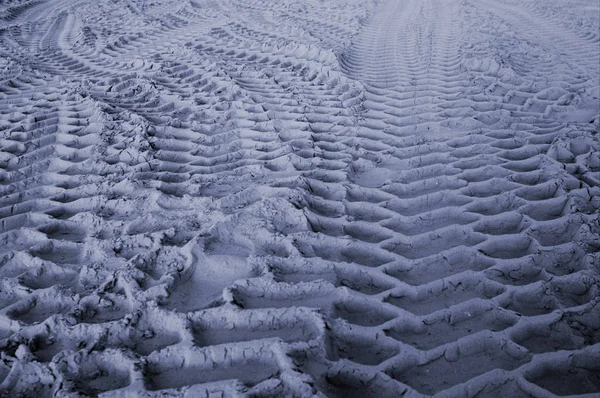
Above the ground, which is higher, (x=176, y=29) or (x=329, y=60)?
(x=329, y=60)

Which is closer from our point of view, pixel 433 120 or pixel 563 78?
pixel 433 120

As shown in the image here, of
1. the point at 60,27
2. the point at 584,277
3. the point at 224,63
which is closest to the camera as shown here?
the point at 584,277

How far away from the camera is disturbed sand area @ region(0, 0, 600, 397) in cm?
174

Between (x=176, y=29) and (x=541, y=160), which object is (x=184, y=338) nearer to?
(x=541, y=160)

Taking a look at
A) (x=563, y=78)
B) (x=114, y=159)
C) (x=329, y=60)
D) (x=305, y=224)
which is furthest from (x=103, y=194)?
(x=563, y=78)

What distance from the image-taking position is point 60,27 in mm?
7844

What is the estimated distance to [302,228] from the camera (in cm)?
252

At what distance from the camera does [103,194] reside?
2.85m

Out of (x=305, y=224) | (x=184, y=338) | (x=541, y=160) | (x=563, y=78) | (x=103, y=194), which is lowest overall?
(x=103, y=194)

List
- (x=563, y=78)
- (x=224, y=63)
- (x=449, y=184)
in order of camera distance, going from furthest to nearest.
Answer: (x=224, y=63) < (x=563, y=78) < (x=449, y=184)

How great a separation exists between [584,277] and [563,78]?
141 inches

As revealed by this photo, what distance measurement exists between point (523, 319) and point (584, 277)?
48cm

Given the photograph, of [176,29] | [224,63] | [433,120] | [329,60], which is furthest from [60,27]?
[433,120]

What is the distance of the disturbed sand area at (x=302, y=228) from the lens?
1.74 meters
